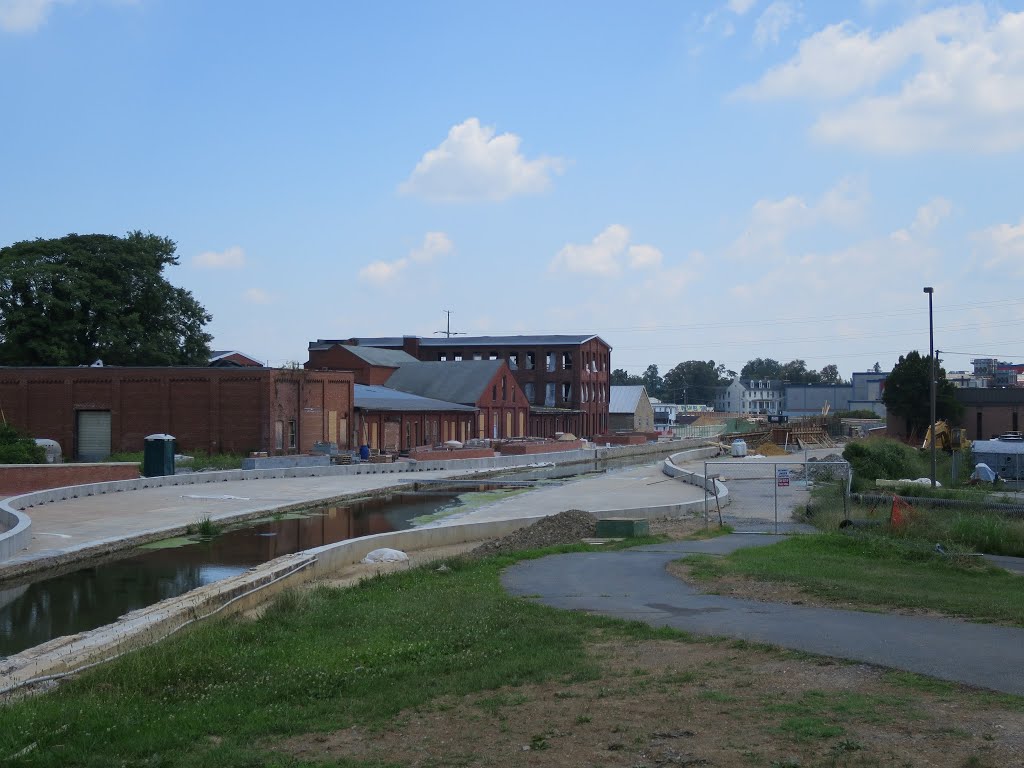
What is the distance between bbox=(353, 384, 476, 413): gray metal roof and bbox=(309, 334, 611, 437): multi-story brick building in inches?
1065

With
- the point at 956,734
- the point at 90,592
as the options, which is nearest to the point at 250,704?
the point at 956,734

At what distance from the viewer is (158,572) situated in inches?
917

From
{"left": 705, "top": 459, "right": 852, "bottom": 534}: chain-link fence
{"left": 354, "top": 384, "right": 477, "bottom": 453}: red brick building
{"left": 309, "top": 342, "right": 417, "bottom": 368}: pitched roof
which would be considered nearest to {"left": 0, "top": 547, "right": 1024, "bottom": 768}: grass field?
{"left": 705, "top": 459, "right": 852, "bottom": 534}: chain-link fence

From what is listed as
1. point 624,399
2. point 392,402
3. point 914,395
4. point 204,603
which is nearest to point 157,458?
point 392,402

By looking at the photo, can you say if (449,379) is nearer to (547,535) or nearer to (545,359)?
(545,359)

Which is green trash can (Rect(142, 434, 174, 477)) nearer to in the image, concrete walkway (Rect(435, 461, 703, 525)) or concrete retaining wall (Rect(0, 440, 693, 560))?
concrete retaining wall (Rect(0, 440, 693, 560))

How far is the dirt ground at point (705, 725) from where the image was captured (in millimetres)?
7422

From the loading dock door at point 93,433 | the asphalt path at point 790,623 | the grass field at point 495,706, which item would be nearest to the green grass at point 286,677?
the grass field at point 495,706

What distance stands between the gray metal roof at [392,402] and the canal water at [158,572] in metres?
26.7

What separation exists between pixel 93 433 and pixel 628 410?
75.8m

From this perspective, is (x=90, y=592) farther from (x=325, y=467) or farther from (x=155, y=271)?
(x=155, y=271)

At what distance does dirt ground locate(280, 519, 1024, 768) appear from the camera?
7426 millimetres

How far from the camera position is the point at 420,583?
58.1 ft

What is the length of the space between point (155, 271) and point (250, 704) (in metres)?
61.1
